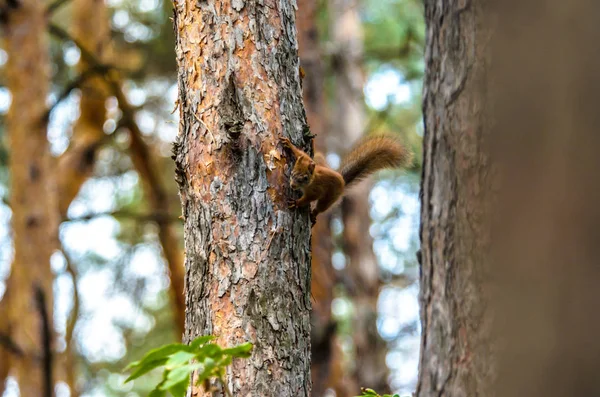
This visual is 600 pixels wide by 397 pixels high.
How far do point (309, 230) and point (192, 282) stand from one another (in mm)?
384

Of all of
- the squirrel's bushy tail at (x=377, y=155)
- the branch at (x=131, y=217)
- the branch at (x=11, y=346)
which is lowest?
the branch at (x=11, y=346)

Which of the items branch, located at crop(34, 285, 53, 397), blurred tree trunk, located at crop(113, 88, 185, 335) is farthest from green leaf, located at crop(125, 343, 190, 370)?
blurred tree trunk, located at crop(113, 88, 185, 335)

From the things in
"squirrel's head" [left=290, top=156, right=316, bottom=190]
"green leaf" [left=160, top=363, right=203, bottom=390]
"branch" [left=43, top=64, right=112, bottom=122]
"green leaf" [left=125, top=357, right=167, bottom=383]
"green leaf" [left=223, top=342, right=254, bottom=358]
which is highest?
"branch" [left=43, top=64, right=112, bottom=122]

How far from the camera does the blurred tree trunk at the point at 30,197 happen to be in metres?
5.54

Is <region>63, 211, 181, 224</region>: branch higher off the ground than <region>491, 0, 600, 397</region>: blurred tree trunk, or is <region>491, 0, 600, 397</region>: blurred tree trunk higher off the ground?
<region>63, 211, 181, 224</region>: branch

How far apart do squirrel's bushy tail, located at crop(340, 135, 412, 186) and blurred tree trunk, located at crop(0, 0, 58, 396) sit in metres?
2.94

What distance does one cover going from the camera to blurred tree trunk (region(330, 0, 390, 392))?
760 centimetres

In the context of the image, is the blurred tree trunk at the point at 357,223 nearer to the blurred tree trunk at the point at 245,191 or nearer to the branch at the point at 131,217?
the branch at the point at 131,217

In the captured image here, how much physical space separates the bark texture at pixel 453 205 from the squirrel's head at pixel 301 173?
2.07 feet

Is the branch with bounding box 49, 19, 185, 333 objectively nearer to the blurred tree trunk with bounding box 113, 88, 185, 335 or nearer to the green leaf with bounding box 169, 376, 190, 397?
the blurred tree trunk with bounding box 113, 88, 185, 335

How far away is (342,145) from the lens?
8.74 m

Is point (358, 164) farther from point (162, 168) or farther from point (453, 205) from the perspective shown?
point (162, 168)

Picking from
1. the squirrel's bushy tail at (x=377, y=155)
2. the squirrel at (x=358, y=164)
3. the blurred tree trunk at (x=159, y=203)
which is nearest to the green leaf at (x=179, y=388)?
the squirrel at (x=358, y=164)

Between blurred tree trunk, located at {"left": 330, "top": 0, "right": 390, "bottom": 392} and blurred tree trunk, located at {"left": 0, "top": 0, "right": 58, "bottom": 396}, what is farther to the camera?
blurred tree trunk, located at {"left": 330, "top": 0, "right": 390, "bottom": 392}
